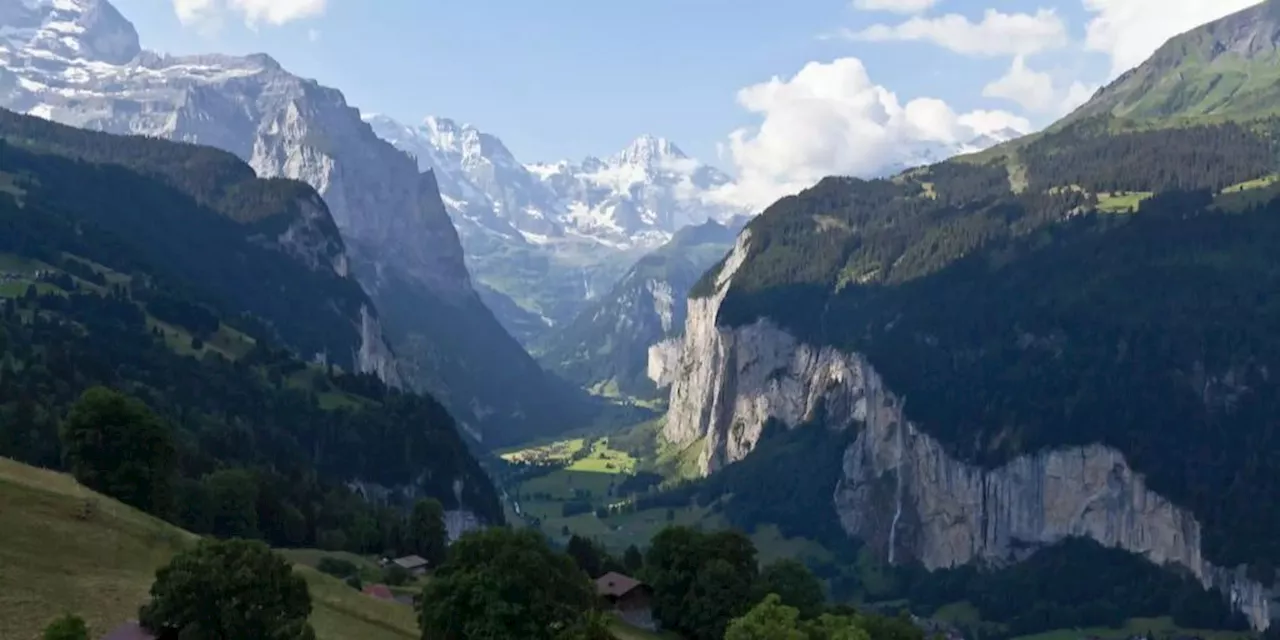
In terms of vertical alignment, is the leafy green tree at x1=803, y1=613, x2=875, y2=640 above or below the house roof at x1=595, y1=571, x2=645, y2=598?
above

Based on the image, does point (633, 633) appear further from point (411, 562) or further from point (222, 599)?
point (222, 599)

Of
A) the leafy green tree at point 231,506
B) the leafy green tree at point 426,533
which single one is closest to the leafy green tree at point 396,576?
the leafy green tree at point 231,506

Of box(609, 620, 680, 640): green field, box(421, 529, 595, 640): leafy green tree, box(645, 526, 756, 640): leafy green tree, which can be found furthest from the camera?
box(645, 526, 756, 640): leafy green tree

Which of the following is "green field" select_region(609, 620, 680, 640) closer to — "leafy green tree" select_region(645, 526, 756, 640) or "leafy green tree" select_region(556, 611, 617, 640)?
"leafy green tree" select_region(645, 526, 756, 640)

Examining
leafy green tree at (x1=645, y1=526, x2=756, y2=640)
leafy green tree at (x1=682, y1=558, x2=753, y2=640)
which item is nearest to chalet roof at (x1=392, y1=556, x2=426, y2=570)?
leafy green tree at (x1=645, y1=526, x2=756, y2=640)

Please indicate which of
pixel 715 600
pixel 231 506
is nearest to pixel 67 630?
pixel 715 600

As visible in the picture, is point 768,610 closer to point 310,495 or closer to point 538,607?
point 538,607

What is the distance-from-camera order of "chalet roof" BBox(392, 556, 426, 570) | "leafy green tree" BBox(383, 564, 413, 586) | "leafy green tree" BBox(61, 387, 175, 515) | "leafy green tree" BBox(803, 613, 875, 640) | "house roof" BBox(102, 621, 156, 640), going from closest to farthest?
"house roof" BBox(102, 621, 156, 640)
"leafy green tree" BBox(803, 613, 875, 640)
"leafy green tree" BBox(61, 387, 175, 515)
"leafy green tree" BBox(383, 564, 413, 586)
"chalet roof" BBox(392, 556, 426, 570)
